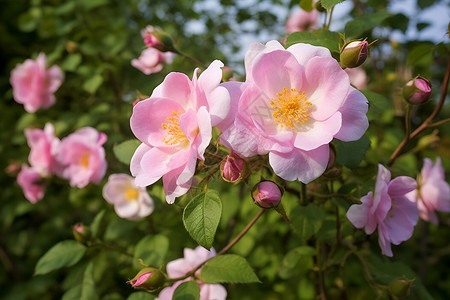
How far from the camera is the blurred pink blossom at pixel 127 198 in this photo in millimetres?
1243

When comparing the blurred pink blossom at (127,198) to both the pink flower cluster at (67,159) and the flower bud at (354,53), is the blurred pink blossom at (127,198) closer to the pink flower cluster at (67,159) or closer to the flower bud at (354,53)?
the pink flower cluster at (67,159)

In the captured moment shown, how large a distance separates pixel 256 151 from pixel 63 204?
74.5 inches

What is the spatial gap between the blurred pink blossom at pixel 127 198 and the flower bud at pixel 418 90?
2.62 ft

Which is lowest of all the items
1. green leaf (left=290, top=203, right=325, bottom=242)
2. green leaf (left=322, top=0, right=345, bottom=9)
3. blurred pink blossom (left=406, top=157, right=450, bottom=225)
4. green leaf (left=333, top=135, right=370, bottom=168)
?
blurred pink blossom (left=406, top=157, right=450, bottom=225)

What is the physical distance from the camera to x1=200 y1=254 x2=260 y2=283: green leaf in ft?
2.80

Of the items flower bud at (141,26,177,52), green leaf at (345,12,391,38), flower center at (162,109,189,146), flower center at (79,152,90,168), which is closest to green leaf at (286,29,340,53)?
green leaf at (345,12,391,38)

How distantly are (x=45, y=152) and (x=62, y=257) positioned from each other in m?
0.55

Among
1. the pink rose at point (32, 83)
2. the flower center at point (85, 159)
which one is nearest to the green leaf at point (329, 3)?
the flower center at point (85, 159)

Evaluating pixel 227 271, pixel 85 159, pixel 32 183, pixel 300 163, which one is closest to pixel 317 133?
pixel 300 163

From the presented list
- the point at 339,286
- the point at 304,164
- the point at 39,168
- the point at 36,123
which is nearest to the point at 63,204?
the point at 36,123

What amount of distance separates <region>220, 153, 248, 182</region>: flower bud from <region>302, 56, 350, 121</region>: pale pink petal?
17 centimetres

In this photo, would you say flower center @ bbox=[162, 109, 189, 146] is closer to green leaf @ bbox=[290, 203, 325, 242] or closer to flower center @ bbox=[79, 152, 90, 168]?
green leaf @ bbox=[290, 203, 325, 242]

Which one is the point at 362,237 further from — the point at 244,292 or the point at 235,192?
the point at 244,292

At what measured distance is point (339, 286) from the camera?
4.47 feet
